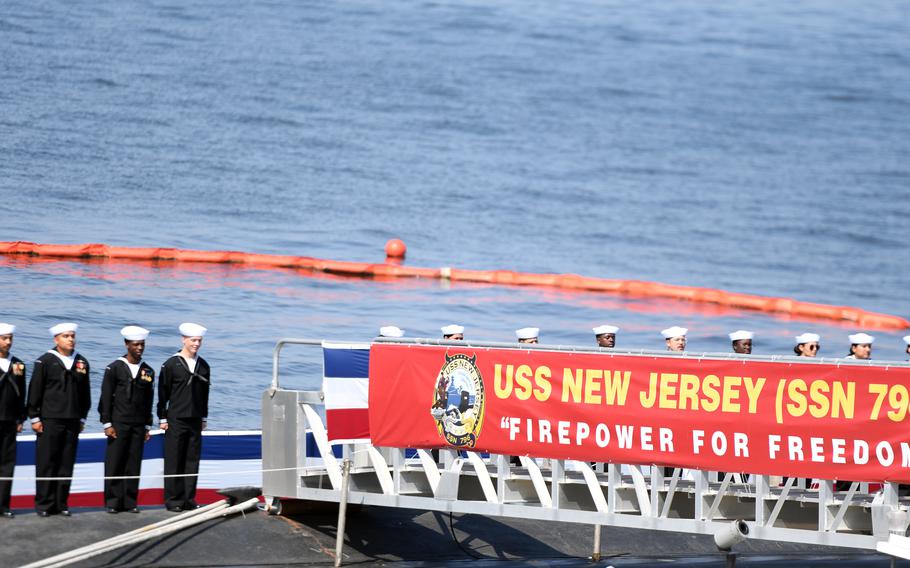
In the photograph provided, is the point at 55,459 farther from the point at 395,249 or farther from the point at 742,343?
the point at 395,249

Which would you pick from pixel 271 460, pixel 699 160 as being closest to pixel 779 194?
pixel 699 160

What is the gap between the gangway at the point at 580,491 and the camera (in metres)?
10.1

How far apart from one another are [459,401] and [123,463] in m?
3.50

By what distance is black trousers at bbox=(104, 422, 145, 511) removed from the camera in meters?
12.2

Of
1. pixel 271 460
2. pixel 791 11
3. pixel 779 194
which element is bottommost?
pixel 271 460

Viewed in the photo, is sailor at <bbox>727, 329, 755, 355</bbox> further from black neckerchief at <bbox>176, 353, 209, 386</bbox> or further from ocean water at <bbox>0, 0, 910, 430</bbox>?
ocean water at <bbox>0, 0, 910, 430</bbox>

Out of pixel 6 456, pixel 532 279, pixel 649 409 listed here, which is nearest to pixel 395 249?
pixel 532 279

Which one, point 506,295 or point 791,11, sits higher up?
point 791,11

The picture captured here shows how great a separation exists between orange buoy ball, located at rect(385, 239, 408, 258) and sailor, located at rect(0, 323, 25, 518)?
20.0m

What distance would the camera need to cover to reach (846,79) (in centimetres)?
5228

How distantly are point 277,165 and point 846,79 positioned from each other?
2709cm

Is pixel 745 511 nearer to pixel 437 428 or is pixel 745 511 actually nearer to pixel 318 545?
pixel 437 428

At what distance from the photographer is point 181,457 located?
12.7 m

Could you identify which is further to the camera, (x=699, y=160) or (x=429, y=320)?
(x=699, y=160)
